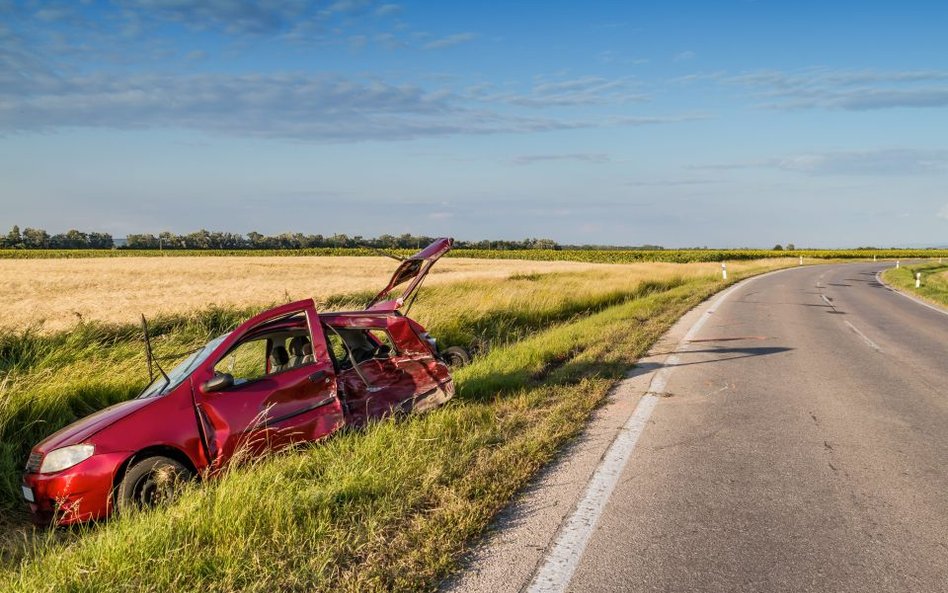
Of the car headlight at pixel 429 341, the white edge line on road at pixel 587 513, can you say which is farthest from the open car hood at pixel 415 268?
the white edge line on road at pixel 587 513

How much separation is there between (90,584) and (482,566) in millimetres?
2054

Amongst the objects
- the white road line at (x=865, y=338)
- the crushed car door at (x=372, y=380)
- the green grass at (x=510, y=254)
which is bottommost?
the white road line at (x=865, y=338)

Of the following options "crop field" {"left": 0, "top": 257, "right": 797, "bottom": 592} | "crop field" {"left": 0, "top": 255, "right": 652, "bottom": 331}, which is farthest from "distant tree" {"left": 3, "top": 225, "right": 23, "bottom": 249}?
"crop field" {"left": 0, "top": 257, "right": 797, "bottom": 592}

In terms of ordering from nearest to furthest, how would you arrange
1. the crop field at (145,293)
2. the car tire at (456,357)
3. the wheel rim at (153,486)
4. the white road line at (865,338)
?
the wheel rim at (153,486) < the car tire at (456,357) < the white road line at (865,338) < the crop field at (145,293)

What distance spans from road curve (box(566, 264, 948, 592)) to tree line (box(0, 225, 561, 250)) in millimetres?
100020

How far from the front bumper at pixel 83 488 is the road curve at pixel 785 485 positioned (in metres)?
→ 3.45

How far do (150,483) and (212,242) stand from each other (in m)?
125

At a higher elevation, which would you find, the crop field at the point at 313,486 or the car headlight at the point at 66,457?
the car headlight at the point at 66,457

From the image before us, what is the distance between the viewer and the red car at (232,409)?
16.3ft

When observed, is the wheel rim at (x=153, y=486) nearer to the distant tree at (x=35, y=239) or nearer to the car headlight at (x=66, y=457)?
the car headlight at (x=66, y=457)

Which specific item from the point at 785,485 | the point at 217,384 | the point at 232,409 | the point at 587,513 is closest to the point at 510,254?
the point at 232,409

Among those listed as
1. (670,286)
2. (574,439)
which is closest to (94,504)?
(574,439)

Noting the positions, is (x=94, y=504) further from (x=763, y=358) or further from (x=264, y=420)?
(x=763, y=358)

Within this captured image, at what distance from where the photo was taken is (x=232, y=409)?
5609 millimetres
